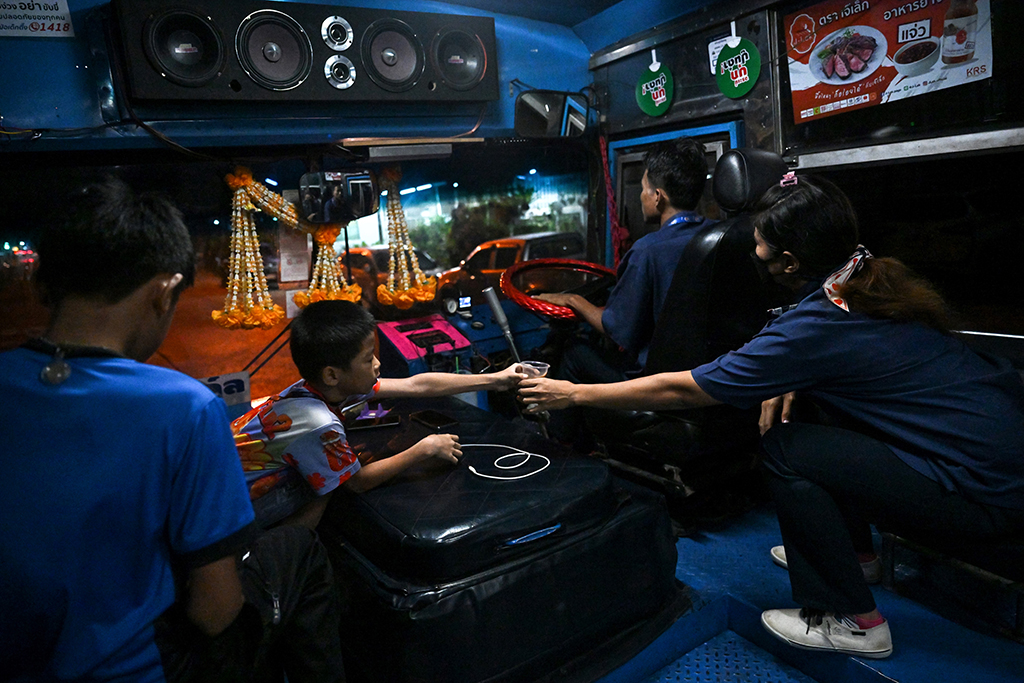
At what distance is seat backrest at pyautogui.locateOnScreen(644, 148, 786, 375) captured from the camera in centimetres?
231

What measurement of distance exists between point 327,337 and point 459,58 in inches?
80.4

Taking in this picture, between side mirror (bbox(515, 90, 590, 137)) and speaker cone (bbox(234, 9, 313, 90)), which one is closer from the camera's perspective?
speaker cone (bbox(234, 9, 313, 90))

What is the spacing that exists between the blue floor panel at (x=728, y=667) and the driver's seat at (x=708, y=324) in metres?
0.55

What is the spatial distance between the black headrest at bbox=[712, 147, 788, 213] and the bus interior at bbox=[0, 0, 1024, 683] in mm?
352

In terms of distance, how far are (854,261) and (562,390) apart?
945 millimetres

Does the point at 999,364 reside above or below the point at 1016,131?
below

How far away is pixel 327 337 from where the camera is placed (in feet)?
6.06

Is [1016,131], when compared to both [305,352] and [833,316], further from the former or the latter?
[305,352]

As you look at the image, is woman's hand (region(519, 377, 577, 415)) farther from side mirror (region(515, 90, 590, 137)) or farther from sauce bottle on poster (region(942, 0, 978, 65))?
side mirror (region(515, 90, 590, 137))

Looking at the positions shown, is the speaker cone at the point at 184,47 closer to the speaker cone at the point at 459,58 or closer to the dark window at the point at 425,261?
the speaker cone at the point at 459,58

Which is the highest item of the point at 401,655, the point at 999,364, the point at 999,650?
the point at 999,364

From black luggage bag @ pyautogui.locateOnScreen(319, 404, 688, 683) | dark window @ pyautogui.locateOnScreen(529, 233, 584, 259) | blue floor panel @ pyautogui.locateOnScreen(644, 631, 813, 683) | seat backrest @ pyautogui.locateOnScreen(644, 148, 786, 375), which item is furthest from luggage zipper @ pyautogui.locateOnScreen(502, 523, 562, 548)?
dark window @ pyautogui.locateOnScreen(529, 233, 584, 259)

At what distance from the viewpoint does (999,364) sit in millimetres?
1808

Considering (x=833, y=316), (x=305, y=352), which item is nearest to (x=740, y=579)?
(x=833, y=316)
